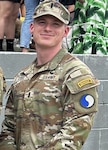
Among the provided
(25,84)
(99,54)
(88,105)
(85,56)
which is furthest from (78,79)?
(99,54)

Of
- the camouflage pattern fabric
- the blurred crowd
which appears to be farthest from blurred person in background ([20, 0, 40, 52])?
the camouflage pattern fabric

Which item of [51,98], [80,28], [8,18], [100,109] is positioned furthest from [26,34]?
[51,98]

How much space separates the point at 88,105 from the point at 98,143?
2443mm

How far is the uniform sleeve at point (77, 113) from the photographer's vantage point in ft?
7.33

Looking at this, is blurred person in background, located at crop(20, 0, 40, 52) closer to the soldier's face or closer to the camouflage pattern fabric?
the camouflage pattern fabric

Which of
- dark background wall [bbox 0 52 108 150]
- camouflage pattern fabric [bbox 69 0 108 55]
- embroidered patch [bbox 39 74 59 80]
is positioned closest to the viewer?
embroidered patch [bbox 39 74 59 80]

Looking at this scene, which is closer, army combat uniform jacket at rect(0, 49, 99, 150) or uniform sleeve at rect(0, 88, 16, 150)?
army combat uniform jacket at rect(0, 49, 99, 150)

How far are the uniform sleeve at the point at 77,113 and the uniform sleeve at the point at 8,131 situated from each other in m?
0.27

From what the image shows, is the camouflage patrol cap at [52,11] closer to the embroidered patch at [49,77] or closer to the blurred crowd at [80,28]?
the embroidered patch at [49,77]

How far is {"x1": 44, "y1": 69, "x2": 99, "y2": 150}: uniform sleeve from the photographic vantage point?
2.23 metres

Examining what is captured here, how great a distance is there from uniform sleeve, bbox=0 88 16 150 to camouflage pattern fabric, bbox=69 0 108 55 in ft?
8.17

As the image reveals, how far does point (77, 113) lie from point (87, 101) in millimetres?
77

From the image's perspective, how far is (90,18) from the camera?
486 cm

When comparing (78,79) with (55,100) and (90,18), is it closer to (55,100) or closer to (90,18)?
(55,100)
